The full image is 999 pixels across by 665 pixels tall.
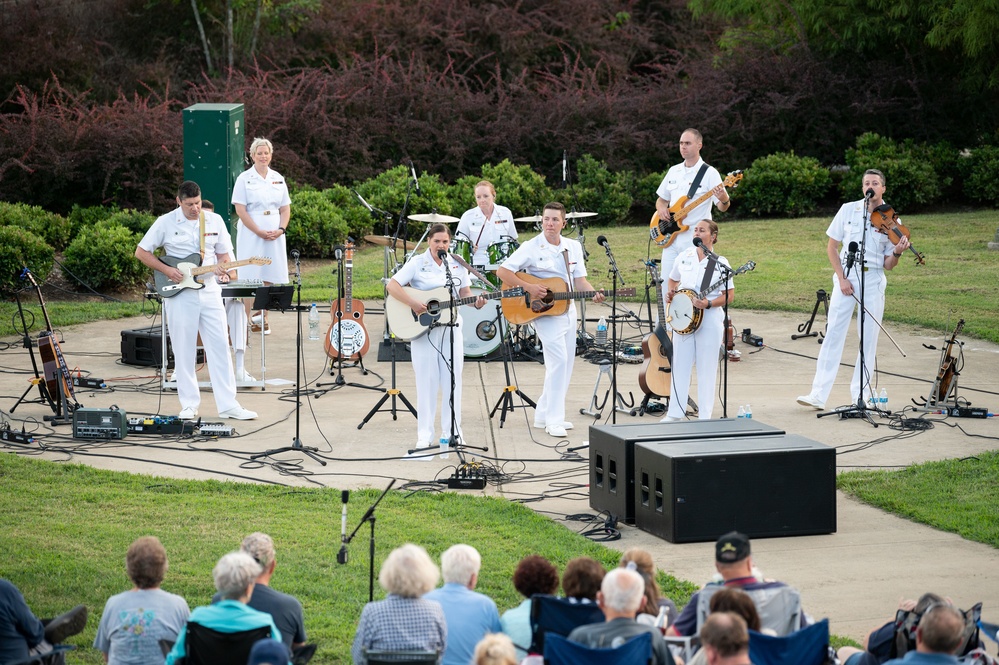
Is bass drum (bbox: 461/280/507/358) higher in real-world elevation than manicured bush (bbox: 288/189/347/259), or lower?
lower

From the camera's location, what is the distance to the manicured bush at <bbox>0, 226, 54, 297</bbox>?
19.1 meters

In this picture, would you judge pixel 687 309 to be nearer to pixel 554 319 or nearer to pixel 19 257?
pixel 554 319

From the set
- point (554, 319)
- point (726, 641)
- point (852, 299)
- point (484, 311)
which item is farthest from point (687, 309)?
point (726, 641)

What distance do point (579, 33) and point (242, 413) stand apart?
22.6 metres

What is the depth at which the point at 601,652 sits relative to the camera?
5.72 m

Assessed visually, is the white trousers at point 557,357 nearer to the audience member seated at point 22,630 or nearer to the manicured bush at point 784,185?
the audience member seated at point 22,630

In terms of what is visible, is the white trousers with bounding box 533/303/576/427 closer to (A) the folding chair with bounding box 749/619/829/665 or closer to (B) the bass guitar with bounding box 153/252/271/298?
(B) the bass guitar with bounding box 153/252/271/298

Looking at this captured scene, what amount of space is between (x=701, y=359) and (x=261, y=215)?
6385mm

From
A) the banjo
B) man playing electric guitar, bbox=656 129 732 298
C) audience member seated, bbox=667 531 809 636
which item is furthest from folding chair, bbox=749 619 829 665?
man playing electric guitar, bbox=656 129 732 298

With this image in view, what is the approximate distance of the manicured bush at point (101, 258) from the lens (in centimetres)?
1986

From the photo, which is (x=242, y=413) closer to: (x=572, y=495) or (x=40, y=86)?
(x=572, y=495)

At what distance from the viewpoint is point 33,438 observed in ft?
40.2

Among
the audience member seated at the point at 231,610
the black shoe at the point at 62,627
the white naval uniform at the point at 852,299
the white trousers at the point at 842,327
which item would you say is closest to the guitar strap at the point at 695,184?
the white naval uniform at the point at 852,299

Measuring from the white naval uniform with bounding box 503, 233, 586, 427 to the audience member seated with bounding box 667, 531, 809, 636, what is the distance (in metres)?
6.09
